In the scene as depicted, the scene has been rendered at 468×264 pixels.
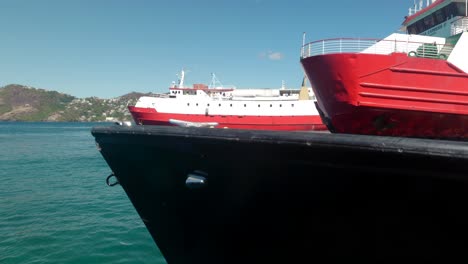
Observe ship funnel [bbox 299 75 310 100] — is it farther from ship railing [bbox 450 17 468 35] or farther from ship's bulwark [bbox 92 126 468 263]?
ship's bulwark [bbox 92 126 468 263]

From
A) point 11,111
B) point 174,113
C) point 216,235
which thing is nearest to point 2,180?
point 174,113

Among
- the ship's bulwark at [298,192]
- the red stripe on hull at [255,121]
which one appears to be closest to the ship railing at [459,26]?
the ship's bulwark at [298,192]

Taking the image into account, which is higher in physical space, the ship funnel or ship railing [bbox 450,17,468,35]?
ship railing [bbox 450,17,468,35]

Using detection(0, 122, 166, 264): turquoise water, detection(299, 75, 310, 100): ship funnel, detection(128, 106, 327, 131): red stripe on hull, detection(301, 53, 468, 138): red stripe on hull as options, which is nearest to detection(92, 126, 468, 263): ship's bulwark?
detection(0, 122, 166, 264): turquoise water

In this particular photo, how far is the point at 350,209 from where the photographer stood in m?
2.08

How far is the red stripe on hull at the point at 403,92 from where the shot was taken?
24.4 feet

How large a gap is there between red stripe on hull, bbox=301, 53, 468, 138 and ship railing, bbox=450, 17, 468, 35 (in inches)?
133

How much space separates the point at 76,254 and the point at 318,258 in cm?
699

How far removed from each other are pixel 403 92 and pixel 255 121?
591 inches

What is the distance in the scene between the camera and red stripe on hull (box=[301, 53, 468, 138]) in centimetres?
745

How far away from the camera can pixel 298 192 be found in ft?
7.47

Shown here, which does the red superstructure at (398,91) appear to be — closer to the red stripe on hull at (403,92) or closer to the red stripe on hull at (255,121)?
the red stripe on hull at (403,92)

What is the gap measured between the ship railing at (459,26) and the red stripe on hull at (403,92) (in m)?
3.38

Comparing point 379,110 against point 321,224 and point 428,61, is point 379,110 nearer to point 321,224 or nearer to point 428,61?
point 428,61
